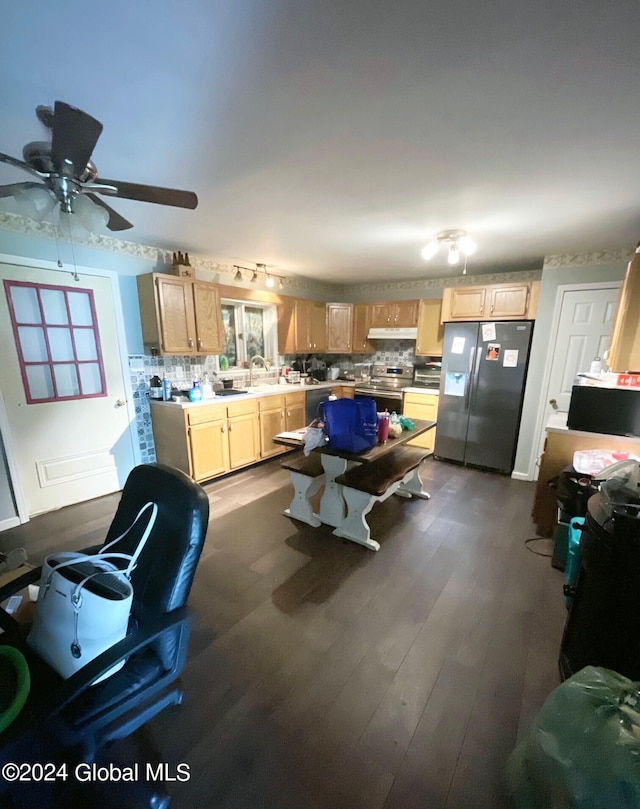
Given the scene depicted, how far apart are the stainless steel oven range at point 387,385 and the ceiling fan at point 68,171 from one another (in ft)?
11.6

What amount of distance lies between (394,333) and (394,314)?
280 mm

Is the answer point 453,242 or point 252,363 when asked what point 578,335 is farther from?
point 252,363

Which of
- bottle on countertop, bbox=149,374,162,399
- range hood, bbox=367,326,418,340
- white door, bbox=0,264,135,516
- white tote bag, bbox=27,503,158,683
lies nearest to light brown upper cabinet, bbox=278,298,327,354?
range hood, bbox=367,326,418,340

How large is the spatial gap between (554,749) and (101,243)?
13.3ft

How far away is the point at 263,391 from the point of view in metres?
3.98

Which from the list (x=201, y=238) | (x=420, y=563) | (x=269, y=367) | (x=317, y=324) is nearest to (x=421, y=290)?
(x=317, y=324)

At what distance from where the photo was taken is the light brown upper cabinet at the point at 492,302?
3.38 metres

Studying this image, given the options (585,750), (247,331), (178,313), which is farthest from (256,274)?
(585,750)

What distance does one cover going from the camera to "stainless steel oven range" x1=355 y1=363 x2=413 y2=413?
14.9ft

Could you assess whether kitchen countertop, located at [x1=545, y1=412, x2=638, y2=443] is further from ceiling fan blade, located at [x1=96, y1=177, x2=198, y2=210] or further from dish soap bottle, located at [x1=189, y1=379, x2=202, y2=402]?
dish soap bottle, located at [x1=189, y1=379, x2=202, y2=402]

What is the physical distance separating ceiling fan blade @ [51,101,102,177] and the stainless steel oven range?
3.86 metres

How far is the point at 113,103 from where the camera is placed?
4.08ft

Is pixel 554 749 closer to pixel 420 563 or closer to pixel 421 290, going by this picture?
pixel 420 563

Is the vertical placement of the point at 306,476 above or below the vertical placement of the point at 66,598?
below
